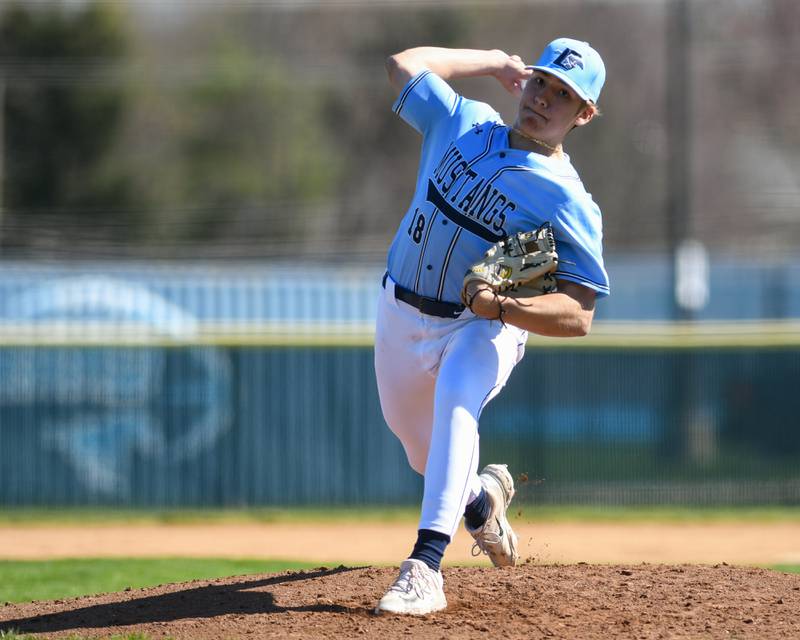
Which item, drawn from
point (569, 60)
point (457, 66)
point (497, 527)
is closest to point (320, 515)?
point (497, 527)

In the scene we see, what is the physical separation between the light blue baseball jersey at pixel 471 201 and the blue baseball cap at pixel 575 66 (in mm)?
271

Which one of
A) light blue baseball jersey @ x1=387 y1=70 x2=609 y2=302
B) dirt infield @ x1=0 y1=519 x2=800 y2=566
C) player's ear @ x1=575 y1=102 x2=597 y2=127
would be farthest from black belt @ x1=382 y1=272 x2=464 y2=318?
dirt infield @ x1=0 y1=519 x2=800 y2=566

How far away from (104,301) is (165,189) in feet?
46.8

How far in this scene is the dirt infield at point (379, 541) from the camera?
919 cm

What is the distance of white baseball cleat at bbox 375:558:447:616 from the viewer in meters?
4.14

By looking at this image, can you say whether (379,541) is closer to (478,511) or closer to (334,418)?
(334,418)

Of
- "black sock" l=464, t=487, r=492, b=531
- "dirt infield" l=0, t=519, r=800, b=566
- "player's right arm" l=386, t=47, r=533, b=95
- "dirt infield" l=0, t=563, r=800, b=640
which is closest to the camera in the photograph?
"dirt infield" l=0, t=563, r=800, b=640

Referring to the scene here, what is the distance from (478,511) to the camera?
4848mm

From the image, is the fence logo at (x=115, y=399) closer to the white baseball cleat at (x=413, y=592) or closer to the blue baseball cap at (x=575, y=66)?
the white baseball cleat at (x=413, y=592)

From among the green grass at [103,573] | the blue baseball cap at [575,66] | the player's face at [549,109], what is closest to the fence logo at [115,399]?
the green grass at [103,573]

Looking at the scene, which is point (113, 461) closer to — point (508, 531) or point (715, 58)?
point (508, 531)

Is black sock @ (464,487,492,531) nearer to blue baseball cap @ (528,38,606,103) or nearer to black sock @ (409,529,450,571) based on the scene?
black sock @ (409,529,450,571)

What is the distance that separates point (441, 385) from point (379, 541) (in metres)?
6.22

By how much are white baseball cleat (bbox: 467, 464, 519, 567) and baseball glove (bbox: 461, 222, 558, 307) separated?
1.09 metres
